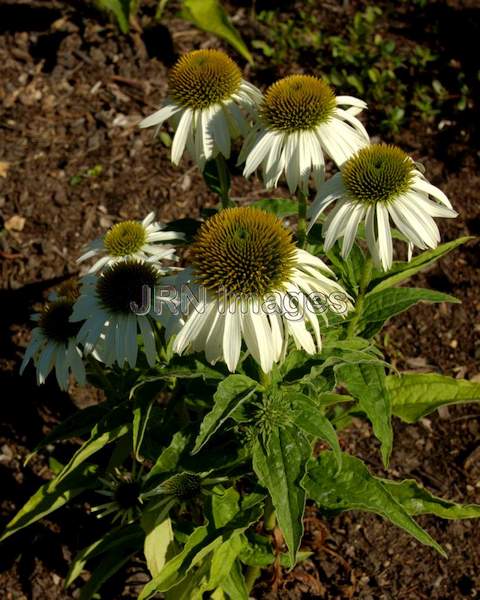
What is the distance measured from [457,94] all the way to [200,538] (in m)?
3.32

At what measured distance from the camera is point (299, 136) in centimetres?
212

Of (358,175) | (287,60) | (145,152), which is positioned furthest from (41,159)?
(358,175)

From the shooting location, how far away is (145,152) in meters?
4.10

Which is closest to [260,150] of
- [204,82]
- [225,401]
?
[204,82]

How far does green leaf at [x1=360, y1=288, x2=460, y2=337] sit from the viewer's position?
2.11 meters

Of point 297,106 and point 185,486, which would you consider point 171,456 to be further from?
point 297,106

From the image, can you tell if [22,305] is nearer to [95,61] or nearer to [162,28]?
[95,61]

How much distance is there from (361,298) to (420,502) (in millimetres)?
698

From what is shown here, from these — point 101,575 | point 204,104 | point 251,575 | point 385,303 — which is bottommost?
point 251,575

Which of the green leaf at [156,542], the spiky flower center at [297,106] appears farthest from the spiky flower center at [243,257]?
the green leaf at [156,542]

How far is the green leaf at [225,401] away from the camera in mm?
1685

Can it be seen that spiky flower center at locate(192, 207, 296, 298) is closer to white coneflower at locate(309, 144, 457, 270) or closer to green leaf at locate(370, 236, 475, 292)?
white coneflower at locate(309, 144, 457, 270)

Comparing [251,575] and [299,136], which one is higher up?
[299,136]

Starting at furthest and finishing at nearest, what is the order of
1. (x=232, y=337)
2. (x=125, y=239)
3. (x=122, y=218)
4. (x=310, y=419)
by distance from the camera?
(x=122, y=218) → (x=125, y=239) → (x=310, y=419) → (x=232, y=337)
